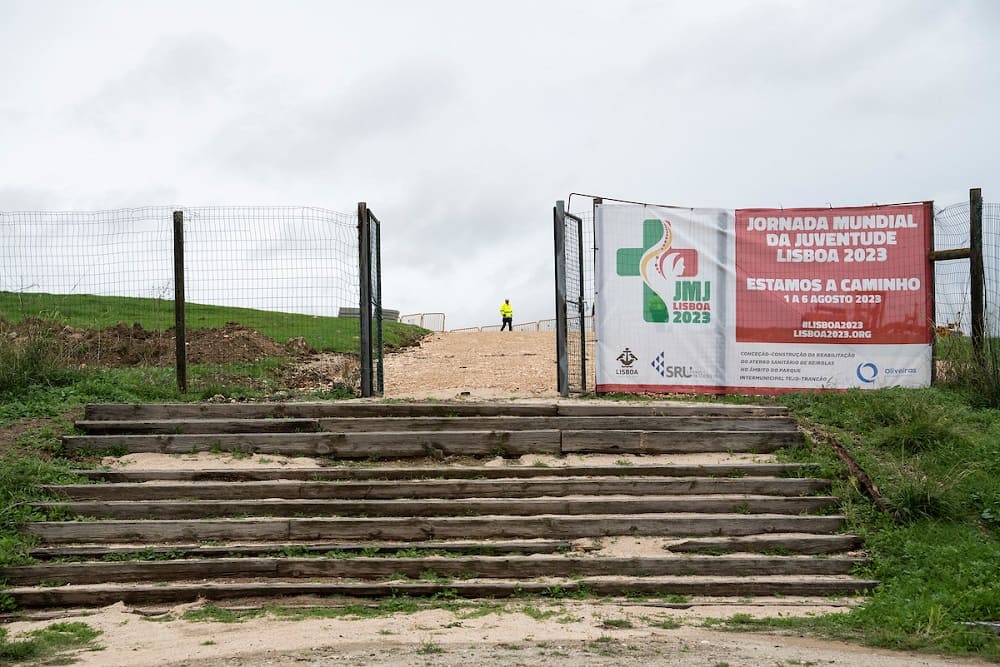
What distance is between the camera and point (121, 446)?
10.2 meters

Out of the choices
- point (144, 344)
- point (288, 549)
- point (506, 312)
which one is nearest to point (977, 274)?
point (288, 549)

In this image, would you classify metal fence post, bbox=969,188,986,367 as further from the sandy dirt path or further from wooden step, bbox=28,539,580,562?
wooden step, bbox=28,539,580,562

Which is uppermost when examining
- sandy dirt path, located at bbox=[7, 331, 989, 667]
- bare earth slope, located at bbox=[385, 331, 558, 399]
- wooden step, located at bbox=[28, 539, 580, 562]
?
bare earth slope, located at bbox=[385, 331, 558, 399]

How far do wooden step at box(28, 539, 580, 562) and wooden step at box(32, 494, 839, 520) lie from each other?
48 centimetres

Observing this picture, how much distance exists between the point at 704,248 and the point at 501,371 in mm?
4845

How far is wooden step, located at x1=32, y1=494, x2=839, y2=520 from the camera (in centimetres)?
892

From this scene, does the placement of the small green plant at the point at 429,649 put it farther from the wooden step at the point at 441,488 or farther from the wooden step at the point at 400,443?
the wooden step at the point at 400,443

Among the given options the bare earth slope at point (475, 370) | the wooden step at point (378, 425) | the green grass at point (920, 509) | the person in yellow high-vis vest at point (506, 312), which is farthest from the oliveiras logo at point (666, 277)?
the person in yellow high-vis vest at point (506, 312)

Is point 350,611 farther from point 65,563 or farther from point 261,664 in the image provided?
point 65,563

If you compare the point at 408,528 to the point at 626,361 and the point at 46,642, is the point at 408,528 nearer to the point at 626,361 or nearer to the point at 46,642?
the point at 46,642

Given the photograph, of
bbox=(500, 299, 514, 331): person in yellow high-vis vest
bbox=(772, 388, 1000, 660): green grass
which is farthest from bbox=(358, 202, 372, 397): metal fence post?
bbox=(500, 299, 514, 331): person in yellow high-vis vest

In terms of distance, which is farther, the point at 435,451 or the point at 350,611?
the point at 435,451

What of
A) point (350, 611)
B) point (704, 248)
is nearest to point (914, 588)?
point (350, 611)

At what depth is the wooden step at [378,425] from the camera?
34.7 ft
